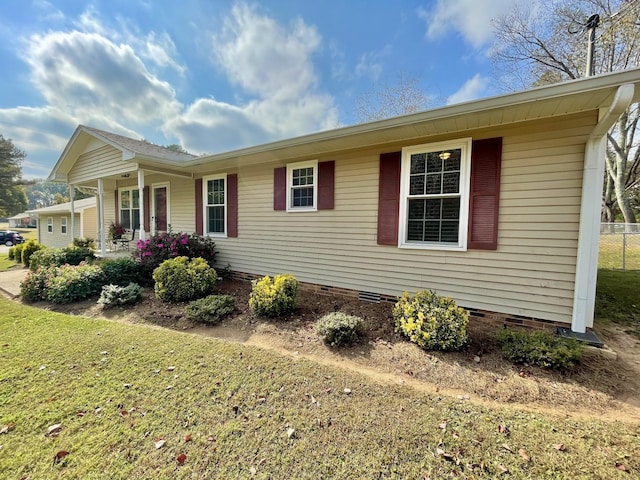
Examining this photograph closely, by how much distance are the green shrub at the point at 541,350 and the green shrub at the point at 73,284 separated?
7.82 m

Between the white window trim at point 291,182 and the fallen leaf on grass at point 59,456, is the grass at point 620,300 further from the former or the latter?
the fallen leaf on grass at point 59,456

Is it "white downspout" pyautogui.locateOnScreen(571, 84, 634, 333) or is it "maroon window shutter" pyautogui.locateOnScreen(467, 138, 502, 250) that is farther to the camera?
"maroon window shutter" pyautogui.locateOnScreen(467, 138, 502, 250)

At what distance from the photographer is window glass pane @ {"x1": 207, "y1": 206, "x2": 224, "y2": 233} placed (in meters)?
7.48

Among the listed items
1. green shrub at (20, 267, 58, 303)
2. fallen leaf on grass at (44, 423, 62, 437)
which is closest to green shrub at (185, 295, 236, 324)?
fallen leaf on grass at (44, 423, 62, 437)

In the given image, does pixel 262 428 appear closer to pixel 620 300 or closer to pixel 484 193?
pixel 484 193

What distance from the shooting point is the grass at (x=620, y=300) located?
4480mm

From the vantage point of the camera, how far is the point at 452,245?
4.40 meters

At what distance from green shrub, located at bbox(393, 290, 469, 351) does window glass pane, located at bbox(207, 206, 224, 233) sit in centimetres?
570

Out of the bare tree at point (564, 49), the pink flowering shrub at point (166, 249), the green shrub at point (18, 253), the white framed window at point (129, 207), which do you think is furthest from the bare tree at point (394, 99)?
the green shrub at point (18, 253)

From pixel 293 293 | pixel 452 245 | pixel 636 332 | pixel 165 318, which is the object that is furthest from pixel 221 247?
pixel 636 332

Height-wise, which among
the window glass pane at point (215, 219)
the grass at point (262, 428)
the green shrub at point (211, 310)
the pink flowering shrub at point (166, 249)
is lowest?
the grass at point (262, 428)

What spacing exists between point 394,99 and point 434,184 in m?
11.7

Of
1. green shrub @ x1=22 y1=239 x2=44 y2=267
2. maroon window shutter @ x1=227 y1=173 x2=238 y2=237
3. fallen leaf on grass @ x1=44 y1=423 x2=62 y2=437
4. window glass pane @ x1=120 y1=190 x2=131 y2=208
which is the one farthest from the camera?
green shrub @ x1=22 y1=239 x2=44 y2=267

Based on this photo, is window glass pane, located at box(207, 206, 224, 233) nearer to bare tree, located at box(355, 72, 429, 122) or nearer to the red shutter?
the red shutter
